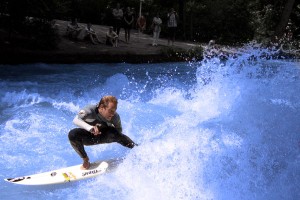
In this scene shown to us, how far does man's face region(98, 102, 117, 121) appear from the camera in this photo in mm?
6305

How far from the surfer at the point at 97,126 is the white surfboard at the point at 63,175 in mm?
125

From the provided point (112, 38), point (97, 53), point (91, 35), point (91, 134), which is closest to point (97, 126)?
point (91, 134)

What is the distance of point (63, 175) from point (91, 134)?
2.86ft

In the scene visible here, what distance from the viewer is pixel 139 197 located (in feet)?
21.3

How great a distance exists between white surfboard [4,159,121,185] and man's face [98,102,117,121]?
967 mm

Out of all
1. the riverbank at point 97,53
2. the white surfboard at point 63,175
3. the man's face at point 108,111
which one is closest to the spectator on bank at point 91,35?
the riverbank at point 97,53

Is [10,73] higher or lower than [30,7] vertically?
lower

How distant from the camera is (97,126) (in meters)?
6.48

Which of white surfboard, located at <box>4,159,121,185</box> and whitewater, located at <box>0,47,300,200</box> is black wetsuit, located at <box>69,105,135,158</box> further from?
whitewater, located at <box>0,47,300,200</box>

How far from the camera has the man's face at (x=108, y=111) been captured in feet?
20.7

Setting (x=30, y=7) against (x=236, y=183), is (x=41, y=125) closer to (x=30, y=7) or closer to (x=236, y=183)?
(x=236, y=183)

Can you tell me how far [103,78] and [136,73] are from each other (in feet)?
6.55

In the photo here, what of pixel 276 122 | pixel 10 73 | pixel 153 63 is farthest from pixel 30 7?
pixel 276 122

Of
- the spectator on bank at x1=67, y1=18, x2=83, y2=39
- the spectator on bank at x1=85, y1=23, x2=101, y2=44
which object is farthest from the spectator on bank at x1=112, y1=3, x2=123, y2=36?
the spectator on bank at x1=67, y1=18, x2=83, y2=39
